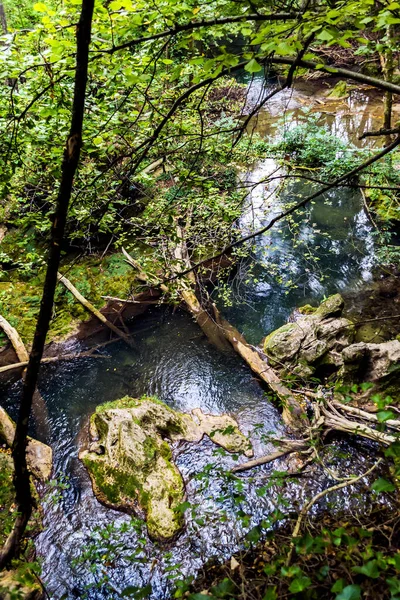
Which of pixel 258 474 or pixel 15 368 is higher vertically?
pixel 15 368

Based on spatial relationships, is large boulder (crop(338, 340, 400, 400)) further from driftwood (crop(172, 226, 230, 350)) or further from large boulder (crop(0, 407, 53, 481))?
large boulder (crop(0, 407, 53, 481))

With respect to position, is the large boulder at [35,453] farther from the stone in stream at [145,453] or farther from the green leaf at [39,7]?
the green leaf at [39,7]

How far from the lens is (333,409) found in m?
5.21

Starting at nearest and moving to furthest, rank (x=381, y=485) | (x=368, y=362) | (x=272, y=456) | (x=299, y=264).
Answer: (x=381, y=485) → (x=272, y=456) → (x=368, y=362) → (x=299, y=264)

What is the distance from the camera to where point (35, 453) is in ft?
18.2

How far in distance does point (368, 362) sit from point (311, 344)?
41.0 inches

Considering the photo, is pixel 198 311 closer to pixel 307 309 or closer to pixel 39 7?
pixel 307 309

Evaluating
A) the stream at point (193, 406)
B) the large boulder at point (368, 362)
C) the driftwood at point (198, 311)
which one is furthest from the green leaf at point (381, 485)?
the driftwood at point (198, 311)

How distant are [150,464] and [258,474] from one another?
5.10ft

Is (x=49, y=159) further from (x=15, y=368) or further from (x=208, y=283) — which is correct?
(x=208, y=283)

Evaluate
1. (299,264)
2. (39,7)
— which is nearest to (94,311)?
(299,264)

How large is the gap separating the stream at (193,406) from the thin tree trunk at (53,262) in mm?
844

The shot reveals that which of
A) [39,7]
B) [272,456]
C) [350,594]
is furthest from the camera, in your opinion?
[272,456]

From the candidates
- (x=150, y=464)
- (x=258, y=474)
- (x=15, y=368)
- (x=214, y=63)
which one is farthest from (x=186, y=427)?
(x=214, y=63)
